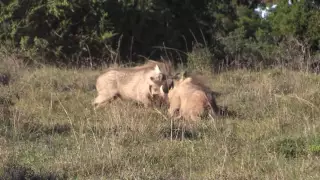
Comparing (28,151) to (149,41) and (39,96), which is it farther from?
(149,41)

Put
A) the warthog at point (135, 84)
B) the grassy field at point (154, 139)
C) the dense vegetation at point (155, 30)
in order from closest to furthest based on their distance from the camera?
the grassy field at point (154, 139) < the warthog at point (135, 84) < the dense vegetation at point (155, 30)

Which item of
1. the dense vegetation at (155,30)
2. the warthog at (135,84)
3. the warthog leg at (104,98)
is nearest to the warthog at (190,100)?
the warthog at (135,84)

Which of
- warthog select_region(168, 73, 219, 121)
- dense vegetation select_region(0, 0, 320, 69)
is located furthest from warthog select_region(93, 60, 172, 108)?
dense vegetation select_region(0, 0, 320, 69)

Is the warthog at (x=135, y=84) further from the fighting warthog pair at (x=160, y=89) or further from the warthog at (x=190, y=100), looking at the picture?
the warthog at (x=190, y=100)

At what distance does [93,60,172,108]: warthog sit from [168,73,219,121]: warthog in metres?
0.20

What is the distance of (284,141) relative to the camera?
19.5ft

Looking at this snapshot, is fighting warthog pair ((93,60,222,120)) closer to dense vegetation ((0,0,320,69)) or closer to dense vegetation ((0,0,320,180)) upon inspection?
dense vegetation ((0,0,320,180))

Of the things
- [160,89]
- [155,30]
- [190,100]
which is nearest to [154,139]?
[190,100]

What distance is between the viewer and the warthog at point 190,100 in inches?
306

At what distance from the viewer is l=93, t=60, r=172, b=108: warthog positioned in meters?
8.55

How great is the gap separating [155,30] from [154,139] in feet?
37.4

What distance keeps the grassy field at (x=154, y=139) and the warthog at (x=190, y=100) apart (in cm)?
30

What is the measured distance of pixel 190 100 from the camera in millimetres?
7996

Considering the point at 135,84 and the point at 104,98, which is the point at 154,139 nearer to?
the point at 135,84
